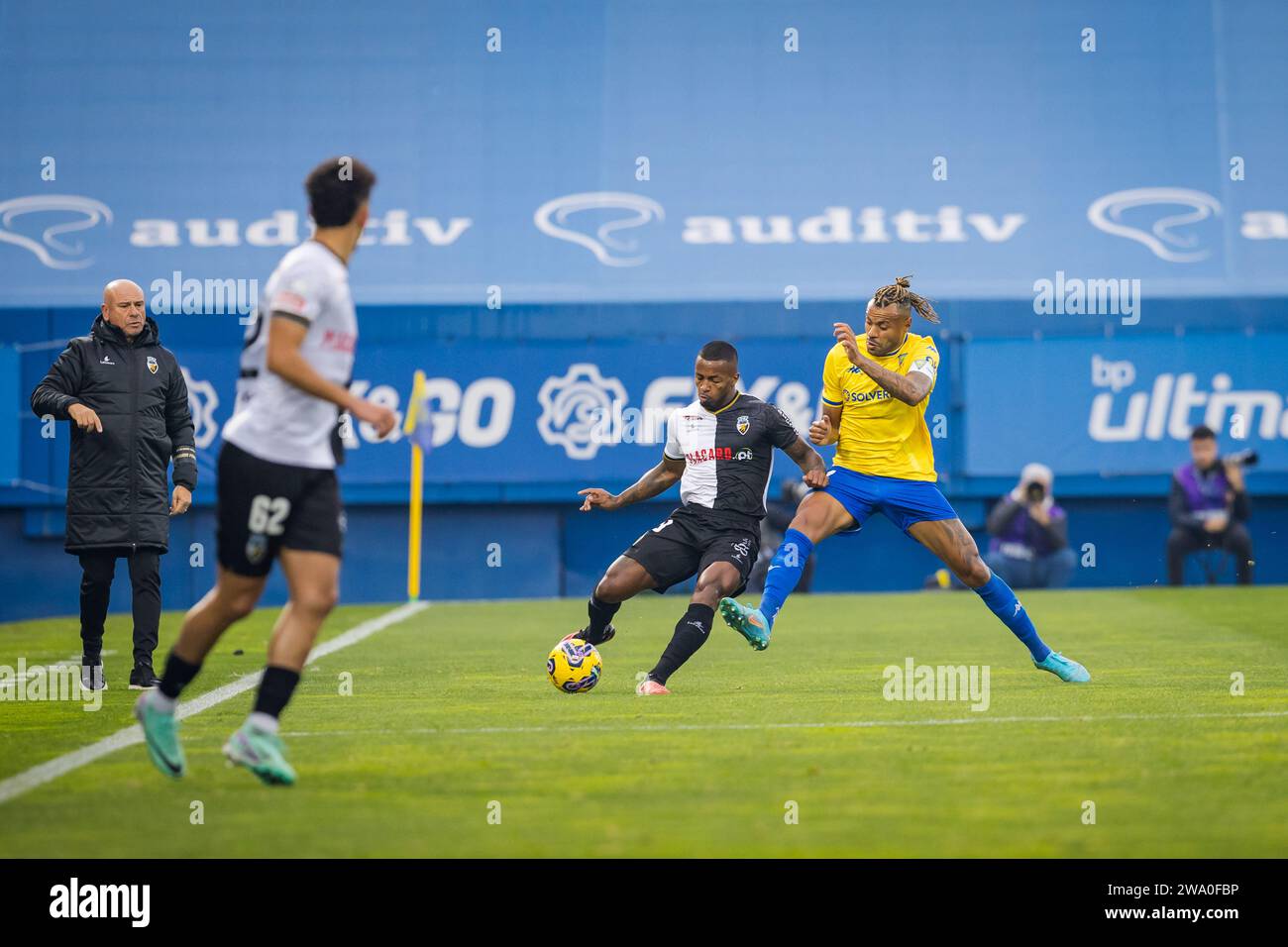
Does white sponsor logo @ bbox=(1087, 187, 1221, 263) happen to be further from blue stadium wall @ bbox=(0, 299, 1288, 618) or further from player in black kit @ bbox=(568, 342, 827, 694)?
player in black kit @ bbox=(568, 342, 827, 694)

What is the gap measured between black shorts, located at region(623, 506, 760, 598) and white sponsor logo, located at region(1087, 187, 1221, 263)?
15317 millimetres

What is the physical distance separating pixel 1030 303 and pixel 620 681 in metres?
12.7

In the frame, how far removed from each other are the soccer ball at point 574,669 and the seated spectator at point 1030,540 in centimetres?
1108

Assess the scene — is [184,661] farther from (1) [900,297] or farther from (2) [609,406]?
(2) [609,406]

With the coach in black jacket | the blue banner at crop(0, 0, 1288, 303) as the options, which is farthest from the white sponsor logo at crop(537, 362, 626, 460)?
the coach in black jacket

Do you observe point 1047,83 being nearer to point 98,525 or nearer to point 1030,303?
point 1030,303

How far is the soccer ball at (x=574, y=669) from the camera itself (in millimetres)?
8344

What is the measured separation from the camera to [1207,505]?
19.1m

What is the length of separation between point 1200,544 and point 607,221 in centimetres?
836

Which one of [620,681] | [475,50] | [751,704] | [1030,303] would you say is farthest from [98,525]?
[475,50]

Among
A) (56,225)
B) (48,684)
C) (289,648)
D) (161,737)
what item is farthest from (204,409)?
(289,648)

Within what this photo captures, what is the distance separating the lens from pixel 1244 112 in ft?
76.8

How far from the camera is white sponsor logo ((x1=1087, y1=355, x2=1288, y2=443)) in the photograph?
784 inches
